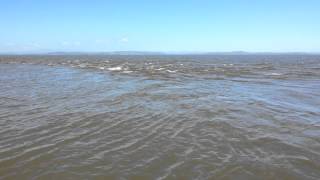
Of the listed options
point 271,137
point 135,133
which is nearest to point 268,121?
point 271,137

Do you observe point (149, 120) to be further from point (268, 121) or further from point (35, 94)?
point (35, 94)

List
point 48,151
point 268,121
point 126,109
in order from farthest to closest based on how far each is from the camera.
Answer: point 126,109, point 268,121, point 48,151

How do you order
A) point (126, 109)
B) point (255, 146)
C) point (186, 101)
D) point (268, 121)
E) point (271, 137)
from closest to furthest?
point (255, 146)
point (271, 137)
point (268, 121)
point (126, 109)
point (186, 101)

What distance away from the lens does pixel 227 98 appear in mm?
18625

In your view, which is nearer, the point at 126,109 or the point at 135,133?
the point at 135,133

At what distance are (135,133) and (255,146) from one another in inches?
136

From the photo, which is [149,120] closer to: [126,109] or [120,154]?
[126,109]

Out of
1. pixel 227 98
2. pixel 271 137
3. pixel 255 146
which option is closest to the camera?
pixel 255 146

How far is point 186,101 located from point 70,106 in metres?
5.42

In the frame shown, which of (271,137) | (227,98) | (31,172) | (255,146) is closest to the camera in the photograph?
(31,172)

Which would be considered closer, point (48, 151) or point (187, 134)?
point (48, 151)

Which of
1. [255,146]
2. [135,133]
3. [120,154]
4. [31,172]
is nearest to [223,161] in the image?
[255,146]

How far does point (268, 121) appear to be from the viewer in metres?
12.7

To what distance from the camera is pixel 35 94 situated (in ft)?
63.7
